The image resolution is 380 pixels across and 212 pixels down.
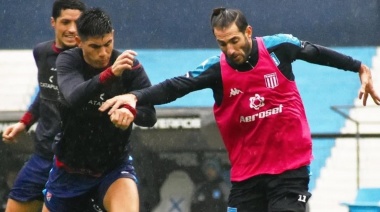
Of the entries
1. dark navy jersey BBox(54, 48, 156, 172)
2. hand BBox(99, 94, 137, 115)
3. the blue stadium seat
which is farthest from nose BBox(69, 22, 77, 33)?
the blue stadium seat

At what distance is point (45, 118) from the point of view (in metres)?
7.84

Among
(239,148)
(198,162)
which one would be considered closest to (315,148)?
(198,162)

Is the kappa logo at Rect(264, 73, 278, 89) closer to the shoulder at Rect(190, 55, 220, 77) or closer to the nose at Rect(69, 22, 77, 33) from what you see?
the shoulder at Rect(190, 55, 220, 77)

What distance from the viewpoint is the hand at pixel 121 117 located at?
5793mm

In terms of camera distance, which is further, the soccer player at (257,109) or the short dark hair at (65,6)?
the short dark hair at (65,6)

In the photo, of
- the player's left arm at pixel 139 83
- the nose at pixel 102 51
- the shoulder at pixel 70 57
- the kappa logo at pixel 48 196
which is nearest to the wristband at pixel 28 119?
the kappa logo at pixel 48 196

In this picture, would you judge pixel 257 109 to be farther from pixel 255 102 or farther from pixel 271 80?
pixel 271 80

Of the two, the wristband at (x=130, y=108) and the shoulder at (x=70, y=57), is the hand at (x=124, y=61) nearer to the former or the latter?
the wristband at (x=130, y=108)

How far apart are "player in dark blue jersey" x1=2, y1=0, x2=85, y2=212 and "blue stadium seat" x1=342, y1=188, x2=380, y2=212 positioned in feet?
6.94

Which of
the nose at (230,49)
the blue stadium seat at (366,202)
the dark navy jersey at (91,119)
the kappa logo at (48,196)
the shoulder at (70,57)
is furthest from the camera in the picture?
the blue stadium seat at (366,202)

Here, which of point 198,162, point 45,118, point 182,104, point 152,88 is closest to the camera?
point 152,88

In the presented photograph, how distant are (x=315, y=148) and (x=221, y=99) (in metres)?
4.01

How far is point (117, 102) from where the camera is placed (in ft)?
19.6

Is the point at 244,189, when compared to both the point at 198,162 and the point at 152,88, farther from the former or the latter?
the point at 198,162
